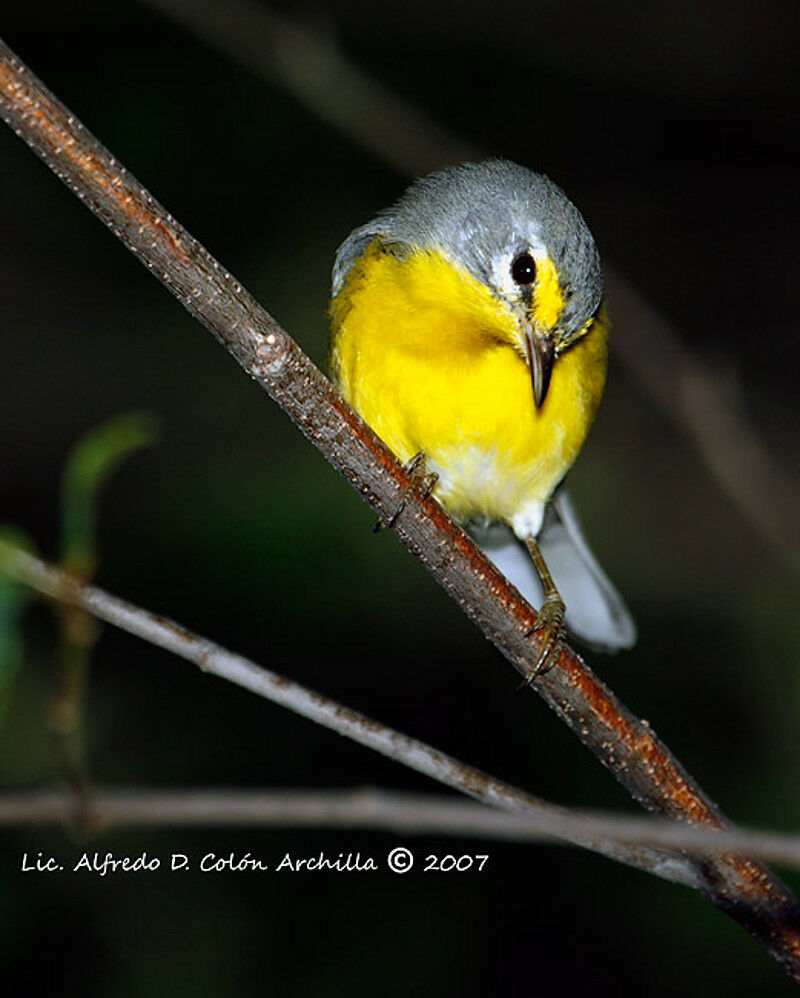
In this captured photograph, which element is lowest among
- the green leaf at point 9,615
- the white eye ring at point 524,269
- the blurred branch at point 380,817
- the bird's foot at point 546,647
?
the blurred branch at point 380,817

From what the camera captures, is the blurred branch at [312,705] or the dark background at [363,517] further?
the dark background at [363,517]

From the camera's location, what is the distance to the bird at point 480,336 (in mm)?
3400

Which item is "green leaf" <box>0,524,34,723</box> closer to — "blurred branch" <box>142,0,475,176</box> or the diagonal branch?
the diagonal branch

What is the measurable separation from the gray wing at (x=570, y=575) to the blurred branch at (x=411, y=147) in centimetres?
65

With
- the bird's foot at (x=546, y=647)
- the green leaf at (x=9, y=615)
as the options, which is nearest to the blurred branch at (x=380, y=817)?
the green leaf at (x=9, y=615)

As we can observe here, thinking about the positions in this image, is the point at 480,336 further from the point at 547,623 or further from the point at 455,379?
the point at 547,623

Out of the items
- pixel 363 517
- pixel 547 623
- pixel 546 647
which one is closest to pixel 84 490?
pixel 546 647

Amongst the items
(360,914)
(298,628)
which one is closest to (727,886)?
(360,914)

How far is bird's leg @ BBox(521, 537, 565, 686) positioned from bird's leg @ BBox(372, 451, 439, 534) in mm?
399

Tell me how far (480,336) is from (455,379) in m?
0.14

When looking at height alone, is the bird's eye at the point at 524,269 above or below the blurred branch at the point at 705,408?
below

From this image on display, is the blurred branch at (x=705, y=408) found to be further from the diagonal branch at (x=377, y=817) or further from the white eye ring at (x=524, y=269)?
the diagonal branch at (x=377, y=817)

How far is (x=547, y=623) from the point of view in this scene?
10.5ft

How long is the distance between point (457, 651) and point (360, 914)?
1.97m
